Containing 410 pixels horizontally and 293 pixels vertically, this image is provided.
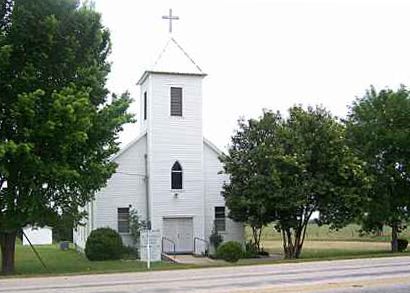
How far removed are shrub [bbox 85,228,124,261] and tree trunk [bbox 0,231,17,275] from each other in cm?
752

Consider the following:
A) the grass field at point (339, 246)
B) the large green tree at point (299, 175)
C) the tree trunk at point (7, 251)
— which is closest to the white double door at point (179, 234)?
the large green tree at point (299, 175)

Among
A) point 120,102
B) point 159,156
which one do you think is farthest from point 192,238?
point 120,102

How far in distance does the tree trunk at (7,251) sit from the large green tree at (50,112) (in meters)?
0.04

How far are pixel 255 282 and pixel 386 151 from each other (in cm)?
2054

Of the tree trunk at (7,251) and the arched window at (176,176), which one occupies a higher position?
the arched window at (176,176)

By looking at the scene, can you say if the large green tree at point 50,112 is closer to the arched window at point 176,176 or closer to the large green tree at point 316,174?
the large green tree at point 316,174

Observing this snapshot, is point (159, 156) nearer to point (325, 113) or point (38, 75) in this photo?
point (325, 113)

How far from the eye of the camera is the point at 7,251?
25016 mm

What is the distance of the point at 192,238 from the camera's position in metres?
37.1

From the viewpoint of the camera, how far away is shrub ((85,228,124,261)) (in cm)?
3238

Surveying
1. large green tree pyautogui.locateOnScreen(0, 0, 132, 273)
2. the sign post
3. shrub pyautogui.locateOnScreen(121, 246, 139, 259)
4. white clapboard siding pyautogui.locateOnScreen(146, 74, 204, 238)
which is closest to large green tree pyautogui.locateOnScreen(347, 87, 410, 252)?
white clapboard siding pyautogui.locateOnScreen(146, 74, 204, 238)

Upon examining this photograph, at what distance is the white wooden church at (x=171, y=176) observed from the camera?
121 feet

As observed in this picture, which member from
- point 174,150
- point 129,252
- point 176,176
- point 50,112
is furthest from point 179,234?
point 50,112

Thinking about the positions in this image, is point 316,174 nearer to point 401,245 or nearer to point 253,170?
point 253,170
